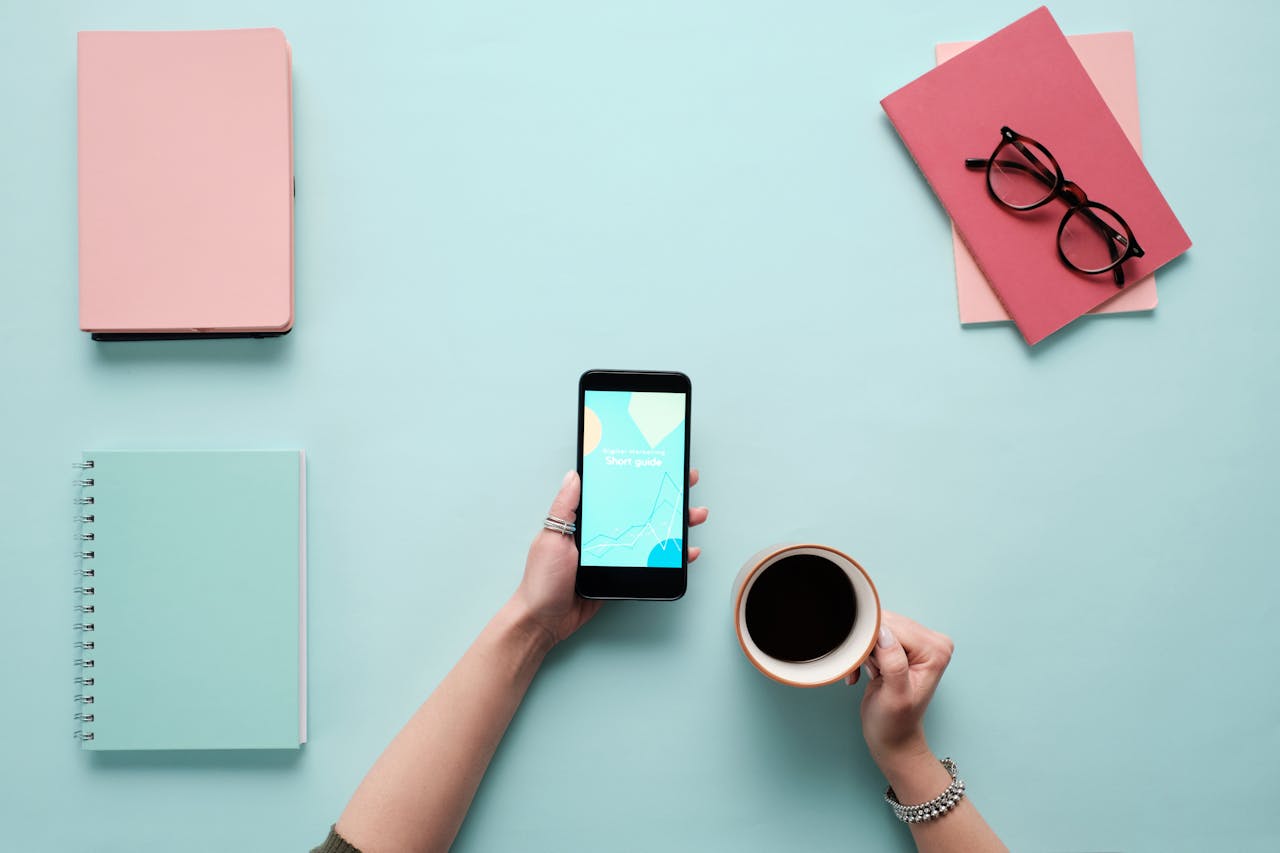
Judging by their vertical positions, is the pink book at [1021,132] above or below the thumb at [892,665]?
above

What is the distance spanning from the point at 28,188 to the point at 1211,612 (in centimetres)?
139

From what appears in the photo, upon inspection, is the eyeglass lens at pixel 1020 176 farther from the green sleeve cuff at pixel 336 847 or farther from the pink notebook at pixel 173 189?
the green sleeve cuff at pixel 336 847

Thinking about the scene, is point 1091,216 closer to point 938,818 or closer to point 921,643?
point 921,643

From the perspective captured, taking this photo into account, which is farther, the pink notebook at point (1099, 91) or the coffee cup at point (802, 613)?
the pink notebook at point (1099, 91)

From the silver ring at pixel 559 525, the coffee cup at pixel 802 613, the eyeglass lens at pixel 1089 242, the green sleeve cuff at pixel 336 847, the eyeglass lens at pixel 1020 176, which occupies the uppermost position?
the eyeglass lens at pixel 1020 176

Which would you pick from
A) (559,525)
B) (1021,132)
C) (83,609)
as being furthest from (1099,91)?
(83,609)

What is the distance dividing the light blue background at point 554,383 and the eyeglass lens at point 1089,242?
105 mm

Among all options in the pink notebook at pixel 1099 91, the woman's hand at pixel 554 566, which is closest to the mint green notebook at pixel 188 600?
the woman's hand at pixel 554 566

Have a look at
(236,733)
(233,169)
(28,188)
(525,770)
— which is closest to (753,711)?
(525,770)

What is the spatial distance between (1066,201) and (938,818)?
2.18ft

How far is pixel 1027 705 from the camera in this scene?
828 millimetres

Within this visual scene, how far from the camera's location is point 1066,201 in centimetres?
81

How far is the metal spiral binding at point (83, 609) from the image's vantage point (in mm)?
796

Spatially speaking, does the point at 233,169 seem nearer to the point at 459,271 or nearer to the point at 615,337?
the point at 459,271
